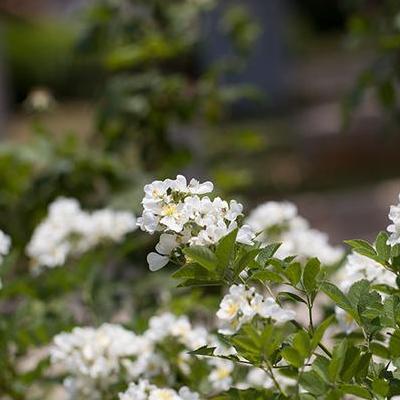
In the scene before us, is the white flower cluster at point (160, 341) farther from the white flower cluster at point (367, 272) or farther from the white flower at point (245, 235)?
the white flower at point (245, 235)

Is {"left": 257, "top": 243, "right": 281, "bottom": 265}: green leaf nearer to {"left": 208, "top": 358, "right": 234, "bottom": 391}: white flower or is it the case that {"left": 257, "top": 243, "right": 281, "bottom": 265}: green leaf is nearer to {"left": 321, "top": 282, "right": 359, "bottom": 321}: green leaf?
{"left": 321, "top": 282, "right": 359, "bottom": 321}: green leaf

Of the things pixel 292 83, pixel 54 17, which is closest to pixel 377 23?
pixel 292 83

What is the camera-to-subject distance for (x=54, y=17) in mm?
18156

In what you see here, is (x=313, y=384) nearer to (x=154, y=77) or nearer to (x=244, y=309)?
(x=244, y=309)

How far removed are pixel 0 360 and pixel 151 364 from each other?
350 mm

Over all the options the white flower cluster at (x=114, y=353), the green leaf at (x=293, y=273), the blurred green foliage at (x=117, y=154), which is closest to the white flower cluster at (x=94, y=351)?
the white flower cluster at (x=114, y=353)

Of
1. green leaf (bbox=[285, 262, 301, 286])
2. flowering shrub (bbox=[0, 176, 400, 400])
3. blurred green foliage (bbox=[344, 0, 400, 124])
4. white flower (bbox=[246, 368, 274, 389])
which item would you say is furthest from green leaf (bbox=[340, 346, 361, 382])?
blurred green foliage (bbox=[344, 0, 400, 124])

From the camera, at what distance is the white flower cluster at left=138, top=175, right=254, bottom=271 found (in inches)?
40.5

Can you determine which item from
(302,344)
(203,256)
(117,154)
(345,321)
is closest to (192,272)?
(203,256)

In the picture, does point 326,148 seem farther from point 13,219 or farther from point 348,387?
point 348,387

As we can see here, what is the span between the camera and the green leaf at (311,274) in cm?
104

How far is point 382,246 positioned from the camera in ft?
3.53

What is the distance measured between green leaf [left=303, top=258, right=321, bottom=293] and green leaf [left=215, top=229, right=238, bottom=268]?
0.10 meters

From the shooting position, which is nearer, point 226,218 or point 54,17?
point 226,218
